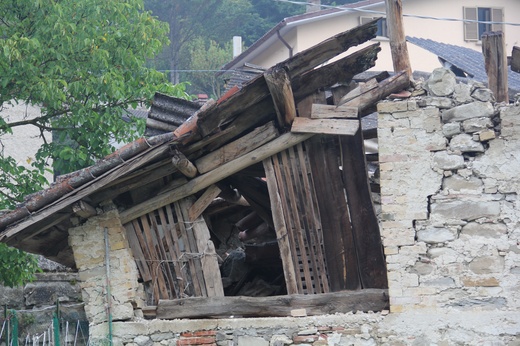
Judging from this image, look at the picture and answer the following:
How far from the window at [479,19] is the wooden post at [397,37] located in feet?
59.4

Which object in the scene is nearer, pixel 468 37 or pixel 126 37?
pixel 126 37

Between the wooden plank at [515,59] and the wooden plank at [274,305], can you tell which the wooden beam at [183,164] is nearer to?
the wooden plank at [274,305]

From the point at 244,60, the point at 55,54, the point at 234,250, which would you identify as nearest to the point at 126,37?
the point at 55,54

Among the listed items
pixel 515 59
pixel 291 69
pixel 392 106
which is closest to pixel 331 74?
pixel 291 69

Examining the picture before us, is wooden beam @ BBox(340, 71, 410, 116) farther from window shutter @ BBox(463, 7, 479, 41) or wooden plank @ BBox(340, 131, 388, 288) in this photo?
window shutter @ BBox(463, 7, 479, 41)

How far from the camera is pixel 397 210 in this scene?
25.7 feet

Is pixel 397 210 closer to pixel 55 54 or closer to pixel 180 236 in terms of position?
pixel 180 236

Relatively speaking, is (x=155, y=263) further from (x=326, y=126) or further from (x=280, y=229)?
(x=326, y=126)

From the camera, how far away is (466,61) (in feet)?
44.0

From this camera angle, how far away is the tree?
34.6 ft

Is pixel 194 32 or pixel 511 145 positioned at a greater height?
pixel 194 32

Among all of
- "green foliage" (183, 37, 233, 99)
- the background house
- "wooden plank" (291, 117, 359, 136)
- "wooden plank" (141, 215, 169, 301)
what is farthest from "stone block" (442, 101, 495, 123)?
"green foliage" (183, 37, 233, 99)

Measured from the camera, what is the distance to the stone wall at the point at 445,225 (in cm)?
764

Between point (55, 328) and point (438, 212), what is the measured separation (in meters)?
3.86
